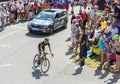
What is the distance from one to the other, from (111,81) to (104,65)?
1.94 meters

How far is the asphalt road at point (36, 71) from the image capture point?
53.4 feet

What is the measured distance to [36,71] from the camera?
691 inches

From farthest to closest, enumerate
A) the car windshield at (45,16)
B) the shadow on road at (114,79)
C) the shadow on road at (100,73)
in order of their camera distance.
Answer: the car windshield at (45,16) → the shadow on road at (100,73) → the shadow on road at (114,79)

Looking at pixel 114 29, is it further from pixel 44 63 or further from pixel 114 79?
pixel 44 63

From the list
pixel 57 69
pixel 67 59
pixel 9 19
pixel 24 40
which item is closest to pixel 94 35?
pixel 67 59

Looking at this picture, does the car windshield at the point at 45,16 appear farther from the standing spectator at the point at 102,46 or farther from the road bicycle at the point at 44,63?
the road bicycle at the point at 44,63

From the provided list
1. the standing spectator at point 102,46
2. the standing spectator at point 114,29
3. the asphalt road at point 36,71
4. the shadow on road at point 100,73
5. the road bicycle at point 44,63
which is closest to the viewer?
the asphalt road at point 36,71

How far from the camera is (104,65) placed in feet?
58.7

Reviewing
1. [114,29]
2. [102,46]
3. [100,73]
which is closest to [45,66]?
[100,73]

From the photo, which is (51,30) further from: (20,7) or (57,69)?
(57,69)

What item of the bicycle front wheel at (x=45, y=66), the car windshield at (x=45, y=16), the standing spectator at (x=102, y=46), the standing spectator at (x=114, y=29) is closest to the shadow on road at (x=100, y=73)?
the standing spectator at (x=102, y=46)

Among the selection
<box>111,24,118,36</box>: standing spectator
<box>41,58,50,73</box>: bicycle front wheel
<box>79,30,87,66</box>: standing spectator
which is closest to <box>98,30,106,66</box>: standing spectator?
<box>79,30,87,66</box>: standing spectator

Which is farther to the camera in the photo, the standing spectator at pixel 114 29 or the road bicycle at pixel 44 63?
the standing spectator at pixel 114 29

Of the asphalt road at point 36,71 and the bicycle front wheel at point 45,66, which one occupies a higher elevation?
the bicycle front wheel at point 45,66
